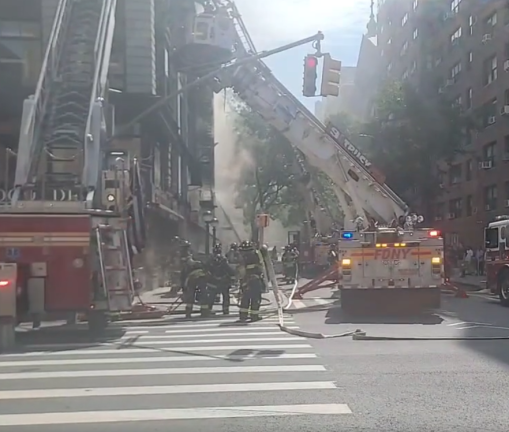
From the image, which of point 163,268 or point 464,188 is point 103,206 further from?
point 464,188

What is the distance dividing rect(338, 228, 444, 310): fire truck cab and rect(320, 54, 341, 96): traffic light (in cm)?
317

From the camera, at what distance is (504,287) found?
18.1m

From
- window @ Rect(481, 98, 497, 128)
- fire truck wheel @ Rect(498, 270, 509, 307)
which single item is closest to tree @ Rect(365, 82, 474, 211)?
window @ Rect(481, 98, 497, 128)

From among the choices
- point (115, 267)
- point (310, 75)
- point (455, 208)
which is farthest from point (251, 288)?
point (455, 208)

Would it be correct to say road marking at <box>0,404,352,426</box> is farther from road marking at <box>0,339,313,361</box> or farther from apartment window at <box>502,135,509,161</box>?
apartment window at <box>502,135,509,161</box>

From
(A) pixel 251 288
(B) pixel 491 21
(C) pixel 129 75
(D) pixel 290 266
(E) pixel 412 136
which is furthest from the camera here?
(B) pixel 491 21

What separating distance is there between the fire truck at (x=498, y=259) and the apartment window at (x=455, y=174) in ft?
105

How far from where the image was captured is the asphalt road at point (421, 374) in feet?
21.7

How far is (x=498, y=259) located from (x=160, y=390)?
1278 centimetres

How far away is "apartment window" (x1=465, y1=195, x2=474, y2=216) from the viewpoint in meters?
48.1

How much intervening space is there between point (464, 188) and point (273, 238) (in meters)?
59.0

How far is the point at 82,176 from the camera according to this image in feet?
46.6

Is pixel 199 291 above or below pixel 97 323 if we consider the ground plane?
above

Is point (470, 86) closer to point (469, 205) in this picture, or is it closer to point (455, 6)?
point (455, 6)
